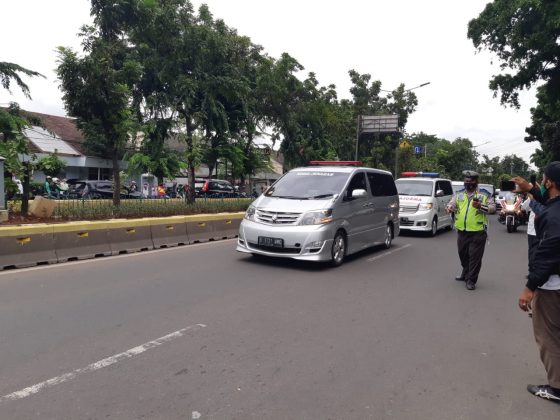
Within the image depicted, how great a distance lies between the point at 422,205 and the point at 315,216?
283 inches

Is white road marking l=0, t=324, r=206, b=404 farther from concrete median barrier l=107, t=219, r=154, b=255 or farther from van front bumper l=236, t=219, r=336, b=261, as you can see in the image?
concrete median barrier l=107, t=219, r=154, b=255

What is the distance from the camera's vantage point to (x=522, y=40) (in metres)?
19.7

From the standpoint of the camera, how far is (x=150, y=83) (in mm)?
21375

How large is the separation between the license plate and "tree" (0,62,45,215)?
7.01m

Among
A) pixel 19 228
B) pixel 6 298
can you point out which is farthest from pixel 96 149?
pixel 6 298

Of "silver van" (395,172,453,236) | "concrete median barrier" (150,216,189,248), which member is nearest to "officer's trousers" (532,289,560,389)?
"concrete median barrier" (150,216,189,248)

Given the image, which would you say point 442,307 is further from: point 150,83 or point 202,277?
point 150,83

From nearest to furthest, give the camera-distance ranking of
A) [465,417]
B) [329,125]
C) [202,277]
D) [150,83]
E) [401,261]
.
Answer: [465,417]
[202,277]
[401,261]
[150,83]
[329,125]

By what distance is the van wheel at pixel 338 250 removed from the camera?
835 centimetres

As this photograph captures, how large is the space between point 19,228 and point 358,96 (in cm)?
3440

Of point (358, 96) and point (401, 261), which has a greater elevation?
point (358, 96)

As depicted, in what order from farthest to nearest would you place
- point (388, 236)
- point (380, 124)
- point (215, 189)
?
point (380, 124)
point (215, 189)
point (388, 236)

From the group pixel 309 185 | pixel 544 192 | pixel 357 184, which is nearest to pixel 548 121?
pixel 357 184

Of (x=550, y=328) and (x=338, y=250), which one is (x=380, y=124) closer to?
(x=338, y=250)
